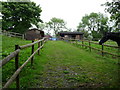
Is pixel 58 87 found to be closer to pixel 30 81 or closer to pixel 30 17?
pixel 30 81

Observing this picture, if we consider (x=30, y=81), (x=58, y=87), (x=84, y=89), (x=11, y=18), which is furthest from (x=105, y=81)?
(x=11, y=18)

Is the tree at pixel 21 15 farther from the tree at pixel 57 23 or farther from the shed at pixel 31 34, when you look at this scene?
the tree at pixel 57 23

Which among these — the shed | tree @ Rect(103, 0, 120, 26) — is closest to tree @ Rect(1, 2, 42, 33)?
the shed

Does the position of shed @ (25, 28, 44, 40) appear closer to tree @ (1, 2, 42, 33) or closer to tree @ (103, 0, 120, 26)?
tree @ (1, 2, 42, 33)

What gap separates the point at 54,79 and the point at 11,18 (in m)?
30.7

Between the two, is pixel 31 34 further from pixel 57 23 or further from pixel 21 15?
pixel 57 23

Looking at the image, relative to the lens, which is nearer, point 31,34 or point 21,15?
point 21,15

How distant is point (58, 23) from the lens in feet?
256

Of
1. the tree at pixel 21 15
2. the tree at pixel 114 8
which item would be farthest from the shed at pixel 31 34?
the tree at pixel 114 8

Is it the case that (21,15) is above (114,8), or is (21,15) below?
above

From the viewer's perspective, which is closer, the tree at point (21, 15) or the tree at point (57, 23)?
the tree at point (21, 15)

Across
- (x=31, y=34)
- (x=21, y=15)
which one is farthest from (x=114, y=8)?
(x=31, y=34)

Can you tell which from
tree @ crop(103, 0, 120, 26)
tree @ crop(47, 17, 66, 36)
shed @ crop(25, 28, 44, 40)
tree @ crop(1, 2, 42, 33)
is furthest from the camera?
tree @ crop(47, 17, 66, 36)

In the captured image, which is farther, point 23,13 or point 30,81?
point 23,13
